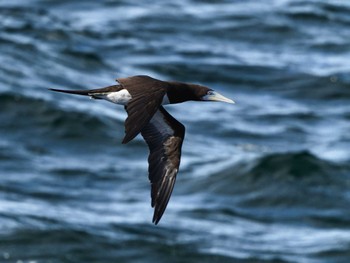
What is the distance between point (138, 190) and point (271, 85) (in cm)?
878

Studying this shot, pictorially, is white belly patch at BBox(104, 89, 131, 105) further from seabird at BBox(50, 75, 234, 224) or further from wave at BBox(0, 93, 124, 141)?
wave at BBox(0, 93, 124, 141)

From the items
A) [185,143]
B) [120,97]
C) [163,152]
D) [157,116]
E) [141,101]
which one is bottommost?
[185,143]

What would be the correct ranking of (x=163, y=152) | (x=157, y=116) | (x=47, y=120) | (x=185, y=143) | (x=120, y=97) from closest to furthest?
1. (x=120, y=97)
2. (x=163, y=152)
3. (x=157, y=116)
4. (x=47, y=120)
5. (x=185, y=143)

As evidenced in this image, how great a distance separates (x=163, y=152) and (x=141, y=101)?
2001 mm

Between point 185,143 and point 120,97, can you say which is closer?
point 120,97

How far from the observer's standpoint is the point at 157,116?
13.2 m

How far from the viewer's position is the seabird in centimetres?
1084

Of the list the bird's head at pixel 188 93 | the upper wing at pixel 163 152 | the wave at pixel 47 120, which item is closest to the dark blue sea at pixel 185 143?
the wave at pixel 47 120

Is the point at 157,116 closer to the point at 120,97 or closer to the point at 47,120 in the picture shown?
the point at 120,97

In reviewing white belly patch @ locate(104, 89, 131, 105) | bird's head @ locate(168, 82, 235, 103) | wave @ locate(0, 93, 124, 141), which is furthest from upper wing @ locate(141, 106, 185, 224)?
wave @ locate(0, 93, 124, 141)

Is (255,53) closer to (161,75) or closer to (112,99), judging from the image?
A: (161,75)

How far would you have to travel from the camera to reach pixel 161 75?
37031mm

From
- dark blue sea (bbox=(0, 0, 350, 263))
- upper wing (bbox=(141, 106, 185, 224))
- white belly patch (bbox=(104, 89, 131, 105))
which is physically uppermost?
white belly patch (bbox=(104, 89, 131, 105))

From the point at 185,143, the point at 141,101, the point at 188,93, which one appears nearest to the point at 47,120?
the point at 185,143
